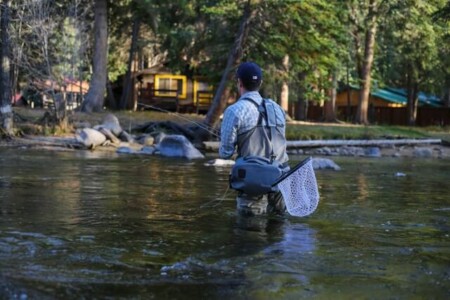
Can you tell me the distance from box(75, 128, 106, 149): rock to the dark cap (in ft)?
52.9

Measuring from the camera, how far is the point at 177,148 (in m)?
21.0

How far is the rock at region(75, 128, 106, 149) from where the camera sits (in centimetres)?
2267

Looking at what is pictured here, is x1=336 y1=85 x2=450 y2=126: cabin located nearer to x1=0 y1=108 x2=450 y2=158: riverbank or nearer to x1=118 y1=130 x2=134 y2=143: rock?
x1=0 y1=108 x2=450 y2=158: riverbank

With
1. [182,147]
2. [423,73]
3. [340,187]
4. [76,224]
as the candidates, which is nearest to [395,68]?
[423,73]

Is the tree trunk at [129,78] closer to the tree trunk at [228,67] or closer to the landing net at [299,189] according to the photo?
the tree trunk at [228,67]

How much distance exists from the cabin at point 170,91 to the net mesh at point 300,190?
37.4 meters

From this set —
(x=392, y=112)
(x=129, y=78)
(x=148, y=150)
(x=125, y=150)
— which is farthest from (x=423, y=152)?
(x=392, y=112)

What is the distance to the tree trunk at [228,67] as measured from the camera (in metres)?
24.7

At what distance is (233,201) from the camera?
9672 millimetres

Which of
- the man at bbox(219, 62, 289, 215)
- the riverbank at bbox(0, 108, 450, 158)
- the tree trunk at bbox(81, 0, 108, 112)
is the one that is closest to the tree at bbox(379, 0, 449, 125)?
the riverbank at bbox(0, 108, 450, 158)

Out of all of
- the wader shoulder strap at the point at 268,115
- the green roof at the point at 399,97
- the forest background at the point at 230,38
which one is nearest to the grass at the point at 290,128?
the forest background at the point at 230,38

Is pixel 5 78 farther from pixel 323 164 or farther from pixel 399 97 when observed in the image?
pixel 399 97

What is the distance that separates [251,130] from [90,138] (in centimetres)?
1643

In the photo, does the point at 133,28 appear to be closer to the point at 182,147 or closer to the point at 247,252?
the point at 182,147
